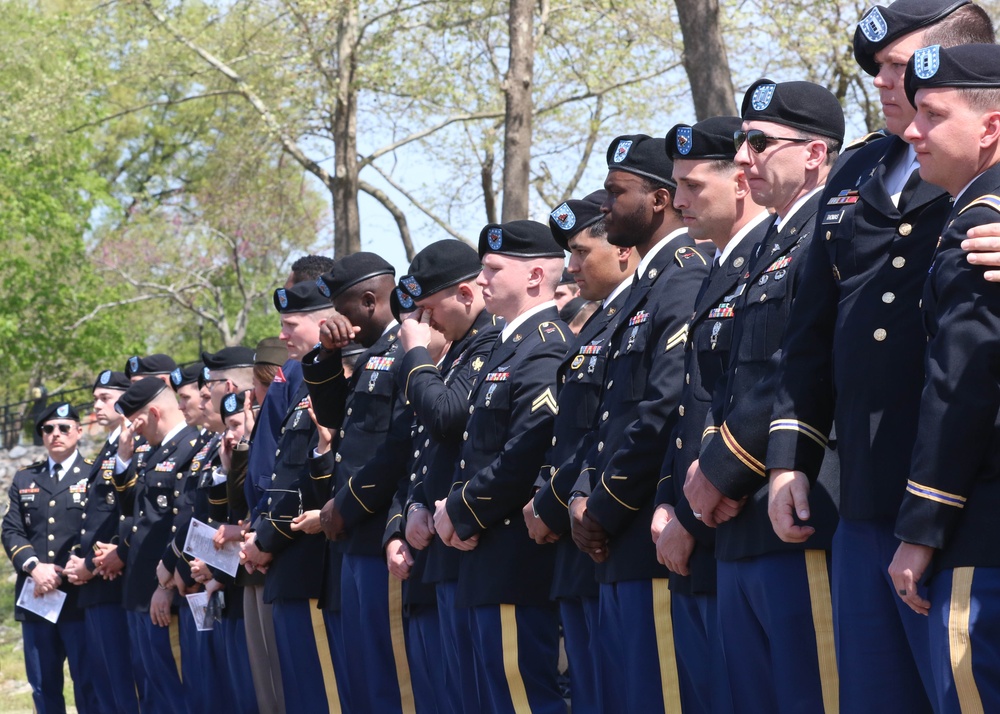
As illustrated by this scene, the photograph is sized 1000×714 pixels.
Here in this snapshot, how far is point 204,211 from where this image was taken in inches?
1142

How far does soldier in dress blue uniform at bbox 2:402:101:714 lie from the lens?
10.2m

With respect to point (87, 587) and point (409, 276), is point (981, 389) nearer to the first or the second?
point (409, 276)

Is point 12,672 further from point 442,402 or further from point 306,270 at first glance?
point 442,402

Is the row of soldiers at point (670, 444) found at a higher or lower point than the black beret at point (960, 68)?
lower

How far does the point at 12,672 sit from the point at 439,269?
8444mm

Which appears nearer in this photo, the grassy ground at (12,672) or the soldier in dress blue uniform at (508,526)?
Result: the soldier in dress blue uniform at (508,526)

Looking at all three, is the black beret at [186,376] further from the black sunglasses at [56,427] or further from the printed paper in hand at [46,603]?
the black sunglasses at [56,427]

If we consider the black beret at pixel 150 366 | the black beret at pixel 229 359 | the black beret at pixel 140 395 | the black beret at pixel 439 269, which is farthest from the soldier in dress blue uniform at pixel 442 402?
the black beret at pixel 150 366

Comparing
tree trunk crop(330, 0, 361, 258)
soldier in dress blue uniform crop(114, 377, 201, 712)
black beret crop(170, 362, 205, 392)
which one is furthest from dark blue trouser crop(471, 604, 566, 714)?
tree trunk crop(330, 0, 361, 258)

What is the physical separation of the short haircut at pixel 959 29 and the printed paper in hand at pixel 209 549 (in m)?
5.05

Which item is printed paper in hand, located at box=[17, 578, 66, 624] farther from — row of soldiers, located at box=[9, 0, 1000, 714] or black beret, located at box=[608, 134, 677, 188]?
black beret, located at box=[608, 134, 677, 188]

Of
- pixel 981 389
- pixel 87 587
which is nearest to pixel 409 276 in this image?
pixel 981 389

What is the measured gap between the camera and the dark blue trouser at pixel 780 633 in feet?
11.7

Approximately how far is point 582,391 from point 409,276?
4.66ft
